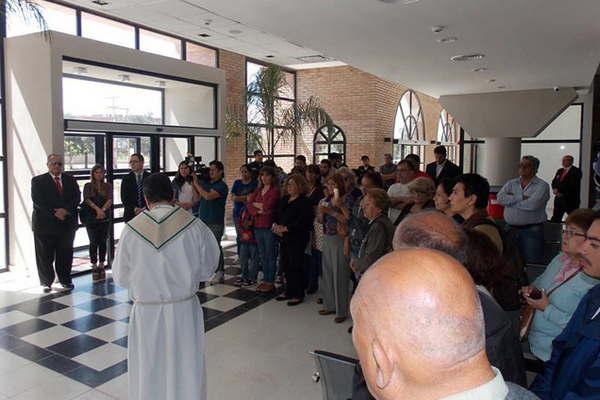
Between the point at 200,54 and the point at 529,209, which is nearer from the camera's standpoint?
the point at 529,209

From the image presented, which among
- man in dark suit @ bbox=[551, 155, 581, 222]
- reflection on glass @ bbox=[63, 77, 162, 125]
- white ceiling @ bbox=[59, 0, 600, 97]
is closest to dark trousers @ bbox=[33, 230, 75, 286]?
reflection on glass @ bbox=[63, 77, 162, 125]

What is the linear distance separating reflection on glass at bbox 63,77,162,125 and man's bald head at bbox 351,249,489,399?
7.20m

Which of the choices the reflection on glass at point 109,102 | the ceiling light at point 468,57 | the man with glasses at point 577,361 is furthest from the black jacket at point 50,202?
the man with glasses at point 577,361

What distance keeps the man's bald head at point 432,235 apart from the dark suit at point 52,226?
17.1 ft

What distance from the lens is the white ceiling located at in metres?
4.52

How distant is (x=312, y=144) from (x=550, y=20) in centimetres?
905

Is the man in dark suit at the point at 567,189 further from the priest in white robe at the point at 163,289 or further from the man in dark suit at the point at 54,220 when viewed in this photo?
the man in dark suit at the point at 54,220

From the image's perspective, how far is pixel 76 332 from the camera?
461cm

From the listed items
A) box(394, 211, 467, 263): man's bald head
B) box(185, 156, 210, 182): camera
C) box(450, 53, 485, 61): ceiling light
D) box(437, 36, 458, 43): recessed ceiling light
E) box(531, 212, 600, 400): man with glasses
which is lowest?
box(531, 212, 600, 400): man with glasses

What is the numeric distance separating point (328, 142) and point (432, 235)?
1164 centimetres

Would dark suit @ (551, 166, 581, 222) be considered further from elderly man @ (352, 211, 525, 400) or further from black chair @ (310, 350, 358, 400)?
elderly man @ (352, 211, 525, 400)

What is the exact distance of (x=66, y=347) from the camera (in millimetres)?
4262

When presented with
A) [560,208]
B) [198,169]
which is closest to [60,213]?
[198,169]

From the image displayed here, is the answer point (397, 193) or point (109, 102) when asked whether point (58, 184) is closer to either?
point (109, 102)
